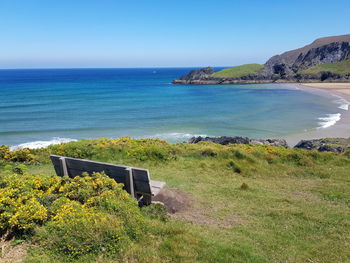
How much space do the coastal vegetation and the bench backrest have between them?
38cm

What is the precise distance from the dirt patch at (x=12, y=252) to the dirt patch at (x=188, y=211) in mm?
3042

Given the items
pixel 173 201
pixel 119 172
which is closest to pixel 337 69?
pixel 173 201

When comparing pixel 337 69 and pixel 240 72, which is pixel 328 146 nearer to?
pixel 337 69

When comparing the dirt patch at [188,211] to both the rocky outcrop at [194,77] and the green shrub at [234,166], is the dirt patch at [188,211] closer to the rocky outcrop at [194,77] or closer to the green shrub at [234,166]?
the green shrub at [234,166]

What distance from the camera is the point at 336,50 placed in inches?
5940

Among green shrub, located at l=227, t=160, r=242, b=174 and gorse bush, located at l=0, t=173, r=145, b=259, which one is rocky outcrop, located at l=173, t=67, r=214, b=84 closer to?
green shrub, located at l=227, t=160, r=242, b=174

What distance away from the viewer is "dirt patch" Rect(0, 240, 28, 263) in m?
4.46

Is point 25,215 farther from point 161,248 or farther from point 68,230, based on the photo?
point 161,248

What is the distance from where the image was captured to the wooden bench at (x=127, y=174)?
6.48 metres

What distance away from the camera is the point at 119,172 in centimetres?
671

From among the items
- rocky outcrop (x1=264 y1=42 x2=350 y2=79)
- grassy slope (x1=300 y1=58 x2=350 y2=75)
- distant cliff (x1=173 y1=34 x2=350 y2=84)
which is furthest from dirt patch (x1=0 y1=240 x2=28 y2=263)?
rocky outcrop (x1=264 y1=42 x2=350 y2=79)

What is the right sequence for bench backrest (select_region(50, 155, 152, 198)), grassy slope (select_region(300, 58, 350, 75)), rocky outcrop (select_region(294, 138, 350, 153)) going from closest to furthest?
bench backrest (select_region(50, 155, 152, 198)) → rocky outcrop (select_region(294, 138, 350, 153)) → grassy slope (select_region(300, 58, 350, 75))

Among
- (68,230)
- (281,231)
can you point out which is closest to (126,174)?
(68,230)

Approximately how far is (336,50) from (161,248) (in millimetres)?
174274
